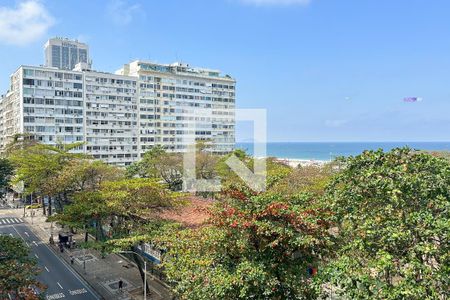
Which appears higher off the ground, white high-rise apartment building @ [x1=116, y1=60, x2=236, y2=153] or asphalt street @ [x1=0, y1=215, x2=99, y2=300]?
white high-rise apartment building @ [x1=116, y1=60, x2=236, y2=153]

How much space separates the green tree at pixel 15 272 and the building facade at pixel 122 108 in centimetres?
5143

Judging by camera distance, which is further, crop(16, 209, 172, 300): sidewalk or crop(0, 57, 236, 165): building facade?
crop(0, 57, 236, 165): building facade

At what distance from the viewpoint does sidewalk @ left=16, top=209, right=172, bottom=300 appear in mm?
24984

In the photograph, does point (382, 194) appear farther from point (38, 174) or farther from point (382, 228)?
point (38, 174)

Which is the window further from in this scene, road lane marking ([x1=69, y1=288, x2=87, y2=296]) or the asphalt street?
road lane marking ([x1=69, y1=288, x2=87, y2=296])

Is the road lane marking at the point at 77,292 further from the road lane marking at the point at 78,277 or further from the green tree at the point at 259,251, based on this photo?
the green tree at the point at 259,251

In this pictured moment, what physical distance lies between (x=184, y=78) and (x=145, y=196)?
57.0 m

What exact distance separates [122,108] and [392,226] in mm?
67293

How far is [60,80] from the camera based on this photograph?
211ft

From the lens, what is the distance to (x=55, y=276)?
1115 inches

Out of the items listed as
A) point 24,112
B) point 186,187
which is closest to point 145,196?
point 186,187

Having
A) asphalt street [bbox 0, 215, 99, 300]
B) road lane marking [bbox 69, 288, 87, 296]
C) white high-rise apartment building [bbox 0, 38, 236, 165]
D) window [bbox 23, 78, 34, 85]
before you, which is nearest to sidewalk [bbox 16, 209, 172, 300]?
asphalt street [bbox 0, 215, 99, 300]

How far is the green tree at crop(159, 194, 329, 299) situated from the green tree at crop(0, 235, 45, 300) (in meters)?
6.23

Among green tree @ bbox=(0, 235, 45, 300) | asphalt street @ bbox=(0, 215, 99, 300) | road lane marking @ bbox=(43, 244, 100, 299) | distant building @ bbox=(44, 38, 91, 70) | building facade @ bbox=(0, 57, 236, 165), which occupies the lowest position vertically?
road lane marking @ bbox=(43, 244, 100, 299)
